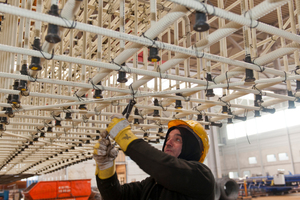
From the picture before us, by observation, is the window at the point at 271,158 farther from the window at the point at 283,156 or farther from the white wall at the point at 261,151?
the window at the point at 283,156

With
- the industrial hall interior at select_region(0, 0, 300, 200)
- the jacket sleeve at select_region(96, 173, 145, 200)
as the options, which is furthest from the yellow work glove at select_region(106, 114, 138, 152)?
the jacket sleeve at select_region(96, 173, 145, 200)

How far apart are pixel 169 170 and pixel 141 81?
275 centimetres

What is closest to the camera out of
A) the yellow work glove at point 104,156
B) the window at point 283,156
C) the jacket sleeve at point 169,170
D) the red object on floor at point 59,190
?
the jacket sleeve at point 169,170

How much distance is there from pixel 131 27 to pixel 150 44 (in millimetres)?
4480

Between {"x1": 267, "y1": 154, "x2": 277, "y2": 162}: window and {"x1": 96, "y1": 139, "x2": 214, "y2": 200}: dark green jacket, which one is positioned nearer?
{"x1": 96, "y1": 139, "x2": 214, "y2": 200}: dark green jacket

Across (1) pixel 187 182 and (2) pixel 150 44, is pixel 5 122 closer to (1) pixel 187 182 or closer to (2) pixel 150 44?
(2) pixel 150 44

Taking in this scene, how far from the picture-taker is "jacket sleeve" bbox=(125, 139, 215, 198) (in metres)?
1.97

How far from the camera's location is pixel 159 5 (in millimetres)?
5941

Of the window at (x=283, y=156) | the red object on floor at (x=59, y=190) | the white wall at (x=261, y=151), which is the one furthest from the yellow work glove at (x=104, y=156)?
the window at (x=283, y=156)

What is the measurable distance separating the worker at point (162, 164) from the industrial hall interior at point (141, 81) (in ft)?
0.42

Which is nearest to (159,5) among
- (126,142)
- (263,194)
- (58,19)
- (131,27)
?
(131,27)

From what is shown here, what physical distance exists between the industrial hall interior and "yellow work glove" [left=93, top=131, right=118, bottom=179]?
0.08 meters

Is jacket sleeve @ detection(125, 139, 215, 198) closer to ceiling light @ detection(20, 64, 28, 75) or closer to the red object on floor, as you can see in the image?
ceiling light @ detection(20, 64, 28, 75)

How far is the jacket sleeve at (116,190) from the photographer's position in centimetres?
250
